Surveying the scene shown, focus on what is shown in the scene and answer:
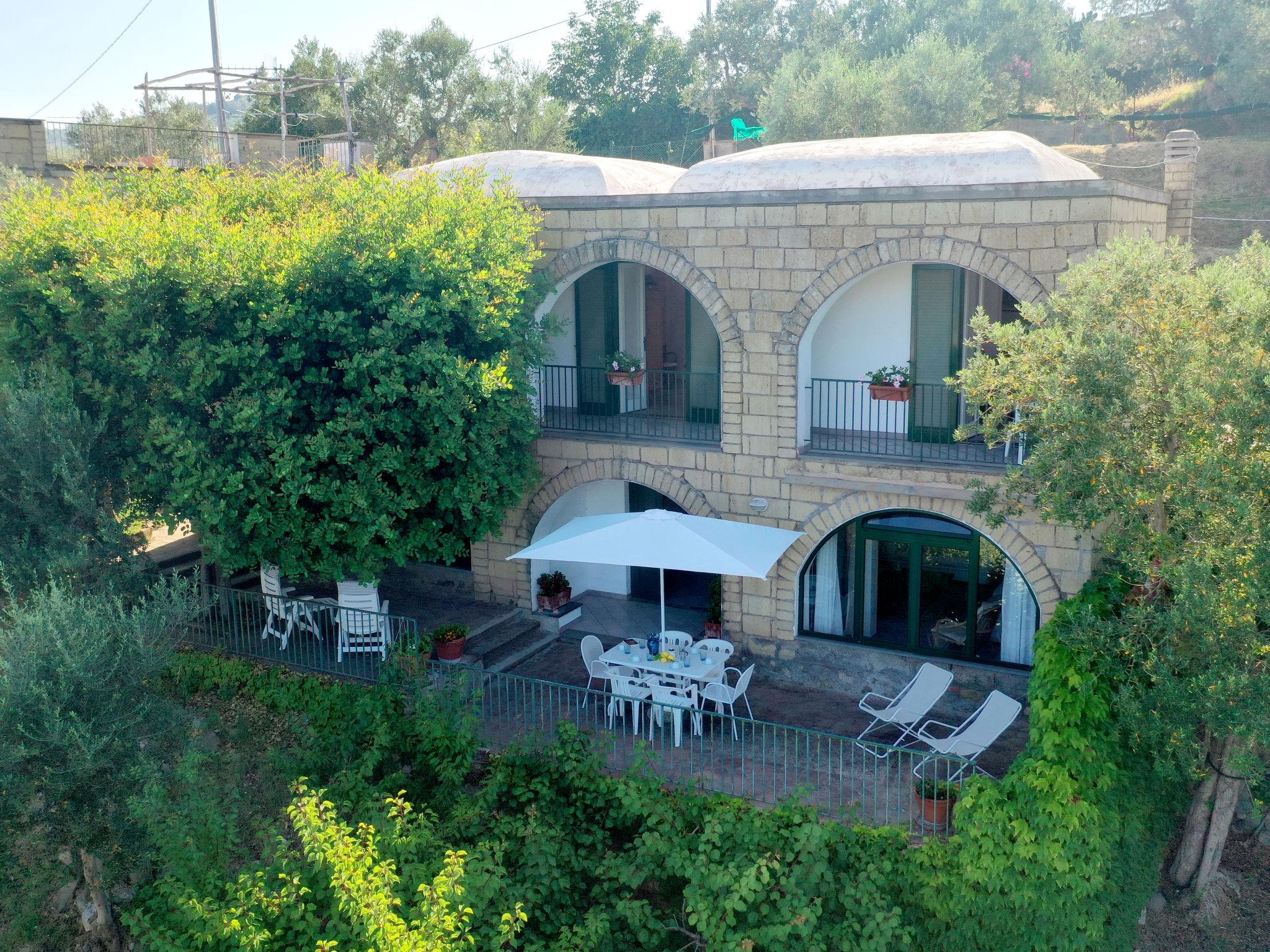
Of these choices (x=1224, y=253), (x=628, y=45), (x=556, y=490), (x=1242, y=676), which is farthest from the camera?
(x=628, y=45)

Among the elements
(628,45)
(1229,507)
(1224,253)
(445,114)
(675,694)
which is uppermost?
(628,45)

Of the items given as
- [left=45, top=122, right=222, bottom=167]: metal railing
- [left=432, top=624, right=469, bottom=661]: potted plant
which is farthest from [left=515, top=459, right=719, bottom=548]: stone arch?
[left=45, top=122, right=222, bottom=167]: metal railing

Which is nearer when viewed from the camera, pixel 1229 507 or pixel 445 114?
pixel 1229 507

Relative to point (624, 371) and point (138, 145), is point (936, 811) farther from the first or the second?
point (138, 145)

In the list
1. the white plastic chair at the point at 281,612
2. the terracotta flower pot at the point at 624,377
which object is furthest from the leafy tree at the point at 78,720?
the terracotta flower pot at the point at 624,377

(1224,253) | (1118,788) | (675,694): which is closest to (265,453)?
(675,694)

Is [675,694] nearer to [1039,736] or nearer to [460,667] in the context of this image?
[460,667]

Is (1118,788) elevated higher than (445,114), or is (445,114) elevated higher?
(445,114)
